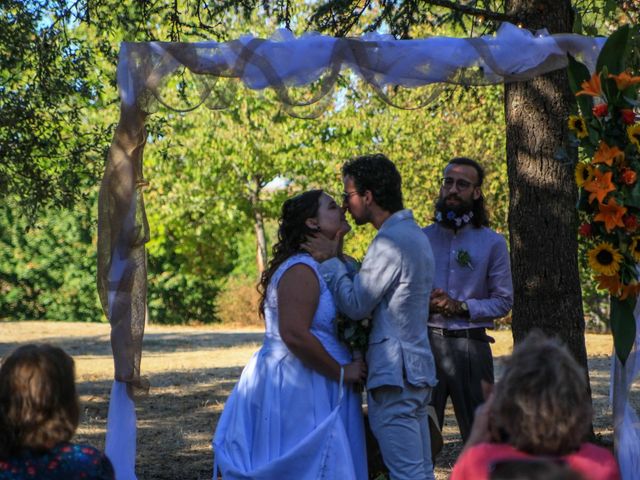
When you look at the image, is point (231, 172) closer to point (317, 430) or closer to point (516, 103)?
point (516, 103)

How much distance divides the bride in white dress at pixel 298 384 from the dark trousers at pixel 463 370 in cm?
103

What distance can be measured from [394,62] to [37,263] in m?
23.7

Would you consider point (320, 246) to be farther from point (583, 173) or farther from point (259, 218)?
point (259, 218)

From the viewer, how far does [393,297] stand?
446 cm

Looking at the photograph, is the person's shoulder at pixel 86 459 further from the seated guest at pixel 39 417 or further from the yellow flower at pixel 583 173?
the yellow flower at pixel 583 173

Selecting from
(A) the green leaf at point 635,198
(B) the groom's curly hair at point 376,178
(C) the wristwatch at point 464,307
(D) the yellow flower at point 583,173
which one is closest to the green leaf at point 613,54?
(D) the yellow flower at point 583,173

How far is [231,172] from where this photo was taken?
25.3m

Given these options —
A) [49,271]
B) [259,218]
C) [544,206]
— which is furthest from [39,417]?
[49,271]

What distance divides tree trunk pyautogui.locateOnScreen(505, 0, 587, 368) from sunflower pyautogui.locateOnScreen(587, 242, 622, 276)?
1588 millimetres

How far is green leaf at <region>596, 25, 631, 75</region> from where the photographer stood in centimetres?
493

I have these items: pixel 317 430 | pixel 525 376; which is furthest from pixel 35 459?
pixel 317 430

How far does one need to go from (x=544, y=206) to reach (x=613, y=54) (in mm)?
1737

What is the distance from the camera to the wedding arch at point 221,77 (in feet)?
16.7

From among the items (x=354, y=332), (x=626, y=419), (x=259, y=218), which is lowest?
(x=626, y=419)
